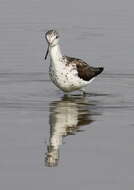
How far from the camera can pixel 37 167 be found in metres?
13.4

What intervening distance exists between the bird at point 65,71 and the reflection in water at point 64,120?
0.29m

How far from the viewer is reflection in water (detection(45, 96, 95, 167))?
14352 mm

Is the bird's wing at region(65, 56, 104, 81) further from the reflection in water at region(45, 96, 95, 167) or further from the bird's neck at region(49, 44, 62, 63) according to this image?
the reflection in water at region(45, 96, 95, 167)

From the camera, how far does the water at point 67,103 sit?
13180 millimetres

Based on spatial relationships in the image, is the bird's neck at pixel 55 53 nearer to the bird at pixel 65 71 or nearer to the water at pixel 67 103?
the bird at pixel 65 71

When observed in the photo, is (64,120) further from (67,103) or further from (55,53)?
(55,53)

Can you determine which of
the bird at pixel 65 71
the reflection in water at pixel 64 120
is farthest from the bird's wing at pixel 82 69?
the reflection in water at pixel 64 120

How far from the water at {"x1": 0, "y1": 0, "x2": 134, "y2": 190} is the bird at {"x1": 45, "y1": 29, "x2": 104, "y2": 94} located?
293 mm

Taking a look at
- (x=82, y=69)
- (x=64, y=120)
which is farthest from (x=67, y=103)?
(x=64, y=120)

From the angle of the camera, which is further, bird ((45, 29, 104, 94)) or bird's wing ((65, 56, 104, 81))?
bird's wing ((65, 56, 104, 81))

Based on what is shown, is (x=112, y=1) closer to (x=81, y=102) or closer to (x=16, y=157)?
(x=81, y=102)

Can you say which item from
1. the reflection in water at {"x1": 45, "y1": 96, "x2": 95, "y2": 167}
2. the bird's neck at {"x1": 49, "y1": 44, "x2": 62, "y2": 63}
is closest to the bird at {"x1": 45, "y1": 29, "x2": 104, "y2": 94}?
the bird's neck at {"x1": 49, "y1": 44, "x2": 62, "y2": 63}

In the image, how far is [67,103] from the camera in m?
19.0

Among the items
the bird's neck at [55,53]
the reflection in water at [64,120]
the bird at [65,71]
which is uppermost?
the bird's neck at [55,53]
